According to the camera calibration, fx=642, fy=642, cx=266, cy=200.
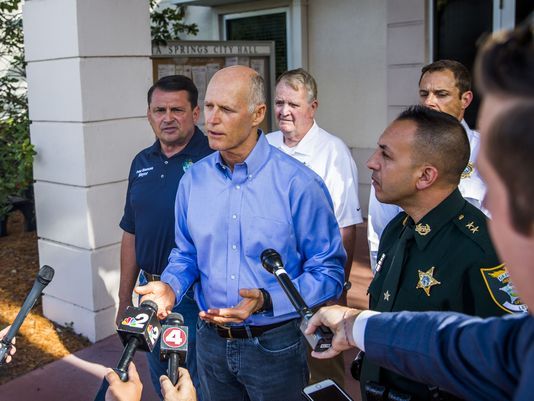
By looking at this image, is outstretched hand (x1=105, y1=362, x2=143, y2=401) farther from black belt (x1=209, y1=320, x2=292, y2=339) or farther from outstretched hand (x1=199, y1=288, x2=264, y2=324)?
black belt (x1=209, y1=320, x2=292, y2=339)

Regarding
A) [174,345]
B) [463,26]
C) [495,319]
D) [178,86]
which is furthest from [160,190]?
[463,26]

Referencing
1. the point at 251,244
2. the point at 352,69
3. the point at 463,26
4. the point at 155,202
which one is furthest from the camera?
the point at 352,69

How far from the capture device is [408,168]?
2.52m

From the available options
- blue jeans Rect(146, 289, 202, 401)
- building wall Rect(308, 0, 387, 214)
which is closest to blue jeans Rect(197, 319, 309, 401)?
blue jeans Rect(146, 289, 202, 401)

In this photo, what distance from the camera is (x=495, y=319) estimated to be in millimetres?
1499

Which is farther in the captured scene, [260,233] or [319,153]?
[319,153]

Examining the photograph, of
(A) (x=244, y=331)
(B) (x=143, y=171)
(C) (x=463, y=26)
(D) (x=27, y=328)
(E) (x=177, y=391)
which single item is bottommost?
(D) (x=27, y=328)

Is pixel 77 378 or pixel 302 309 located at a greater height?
pixel 302 309

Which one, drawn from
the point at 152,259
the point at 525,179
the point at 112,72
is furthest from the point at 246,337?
the point at 112,72

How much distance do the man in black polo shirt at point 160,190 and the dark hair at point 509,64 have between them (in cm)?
261

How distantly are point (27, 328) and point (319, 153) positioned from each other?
2974mm

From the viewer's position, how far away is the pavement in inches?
177

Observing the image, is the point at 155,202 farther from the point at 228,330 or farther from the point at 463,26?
the point at 463,26

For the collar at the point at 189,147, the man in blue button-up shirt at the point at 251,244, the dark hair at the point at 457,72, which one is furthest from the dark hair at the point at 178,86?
the dark hair at the point at 457,72
